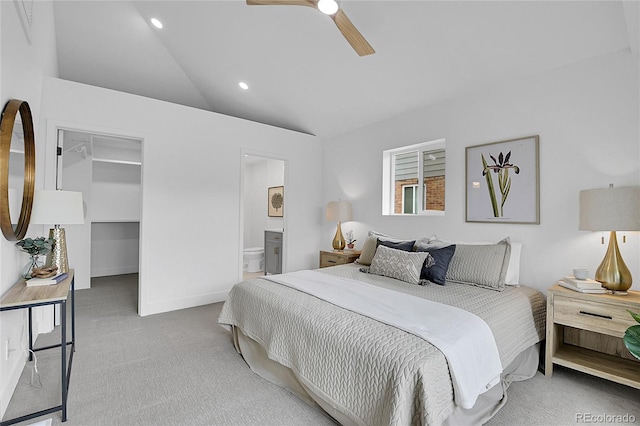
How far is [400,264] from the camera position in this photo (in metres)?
2.82

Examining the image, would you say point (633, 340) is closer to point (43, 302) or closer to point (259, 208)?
point (43, 302)

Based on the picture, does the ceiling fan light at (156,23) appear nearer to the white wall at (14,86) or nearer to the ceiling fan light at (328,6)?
the white wall at (14,86)

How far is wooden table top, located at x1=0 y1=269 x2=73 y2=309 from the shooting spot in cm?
175

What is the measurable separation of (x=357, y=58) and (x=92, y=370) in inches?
146

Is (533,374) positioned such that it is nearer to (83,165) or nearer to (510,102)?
(510,102)

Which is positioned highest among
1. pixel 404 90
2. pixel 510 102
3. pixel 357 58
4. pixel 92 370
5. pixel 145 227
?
pixel 357 58

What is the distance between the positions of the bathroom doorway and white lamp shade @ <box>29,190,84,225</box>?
3803mm

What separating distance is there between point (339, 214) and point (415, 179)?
116cm

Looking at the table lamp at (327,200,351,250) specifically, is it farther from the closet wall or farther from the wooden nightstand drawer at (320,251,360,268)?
the closet wall

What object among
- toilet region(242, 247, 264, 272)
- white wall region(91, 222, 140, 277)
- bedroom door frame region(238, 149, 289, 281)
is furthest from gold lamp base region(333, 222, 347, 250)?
white wall region(91, 222, 140, 277)

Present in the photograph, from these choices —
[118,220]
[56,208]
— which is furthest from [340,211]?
[118,220]

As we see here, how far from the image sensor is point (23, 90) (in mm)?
2199

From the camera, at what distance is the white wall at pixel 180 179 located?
11.0 ft

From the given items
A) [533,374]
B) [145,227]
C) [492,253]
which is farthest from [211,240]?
[533,374]
